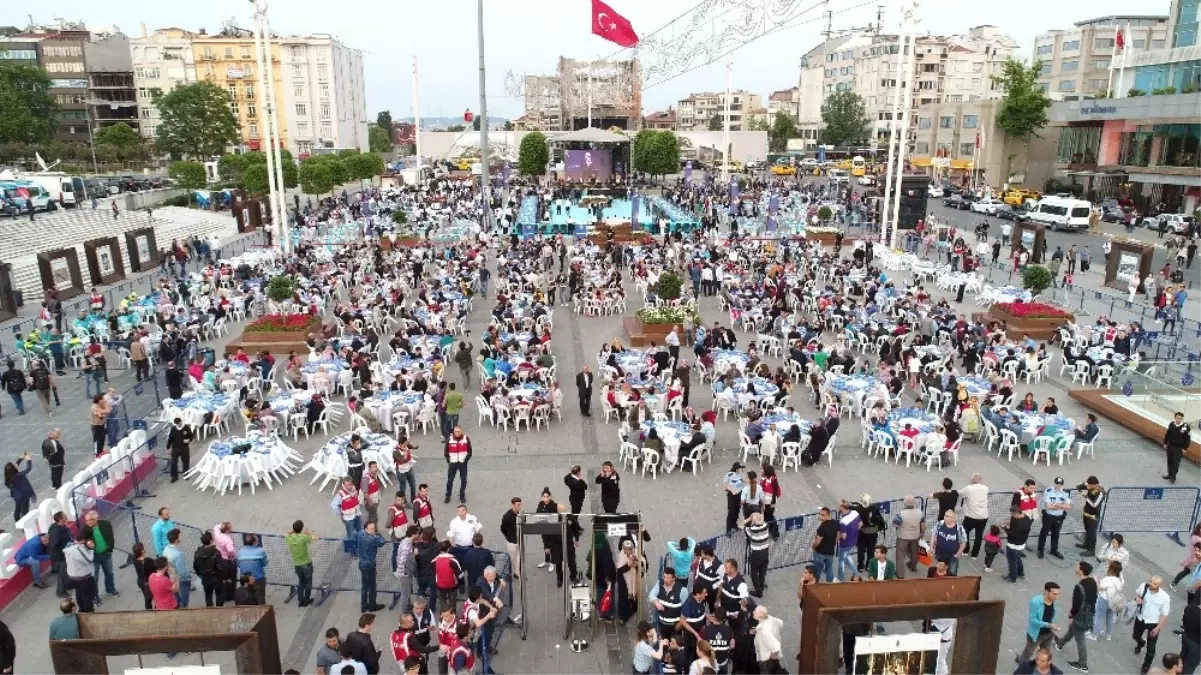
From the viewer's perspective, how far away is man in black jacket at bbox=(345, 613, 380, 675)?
689cm

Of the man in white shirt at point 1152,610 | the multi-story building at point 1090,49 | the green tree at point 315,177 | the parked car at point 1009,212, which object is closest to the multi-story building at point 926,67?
the multi-story building at point 1090,49

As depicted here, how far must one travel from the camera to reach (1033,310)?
2073 centimetres

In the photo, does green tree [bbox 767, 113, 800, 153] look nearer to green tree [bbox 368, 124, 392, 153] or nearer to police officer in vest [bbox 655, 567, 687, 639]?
green tree [bbox 368, 124, 392, 153]

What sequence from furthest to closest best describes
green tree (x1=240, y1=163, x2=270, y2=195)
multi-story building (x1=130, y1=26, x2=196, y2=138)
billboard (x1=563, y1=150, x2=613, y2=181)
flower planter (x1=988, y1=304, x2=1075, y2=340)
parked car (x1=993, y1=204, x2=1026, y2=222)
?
1. multi-story building (x1=130, y1=26, x2=196, y2=138)
2. billboard (x1=563, y1=150, x2=613, y2=181)
3. green tree (x1=240, y1=163, x2=270, y2=195)
4. parked car (x1=993, y1=204, x2=1026, y2=222)
5. flower planter (x1=988, y1=304, x2=1075, y2=340)

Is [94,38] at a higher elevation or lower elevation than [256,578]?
higher

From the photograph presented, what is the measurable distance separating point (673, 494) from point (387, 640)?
16.3 feet

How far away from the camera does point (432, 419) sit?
14711 millimetres

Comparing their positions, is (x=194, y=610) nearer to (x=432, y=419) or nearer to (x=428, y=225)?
(x=432, y=419)

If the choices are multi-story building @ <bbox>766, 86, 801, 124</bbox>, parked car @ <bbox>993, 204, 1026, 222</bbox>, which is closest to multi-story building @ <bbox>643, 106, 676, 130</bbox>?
multi-story building @ <bbox>766, 86, 801, 124</bbox>

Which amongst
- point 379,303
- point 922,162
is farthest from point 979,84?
point 379,303

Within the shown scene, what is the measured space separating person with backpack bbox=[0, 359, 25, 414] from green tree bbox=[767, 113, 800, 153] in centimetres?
9608

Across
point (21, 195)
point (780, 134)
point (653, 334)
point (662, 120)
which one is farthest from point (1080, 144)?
point (662, 120)

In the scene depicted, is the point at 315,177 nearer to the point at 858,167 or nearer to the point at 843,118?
the point at 858,167

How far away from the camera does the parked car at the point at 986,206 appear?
48688mm
